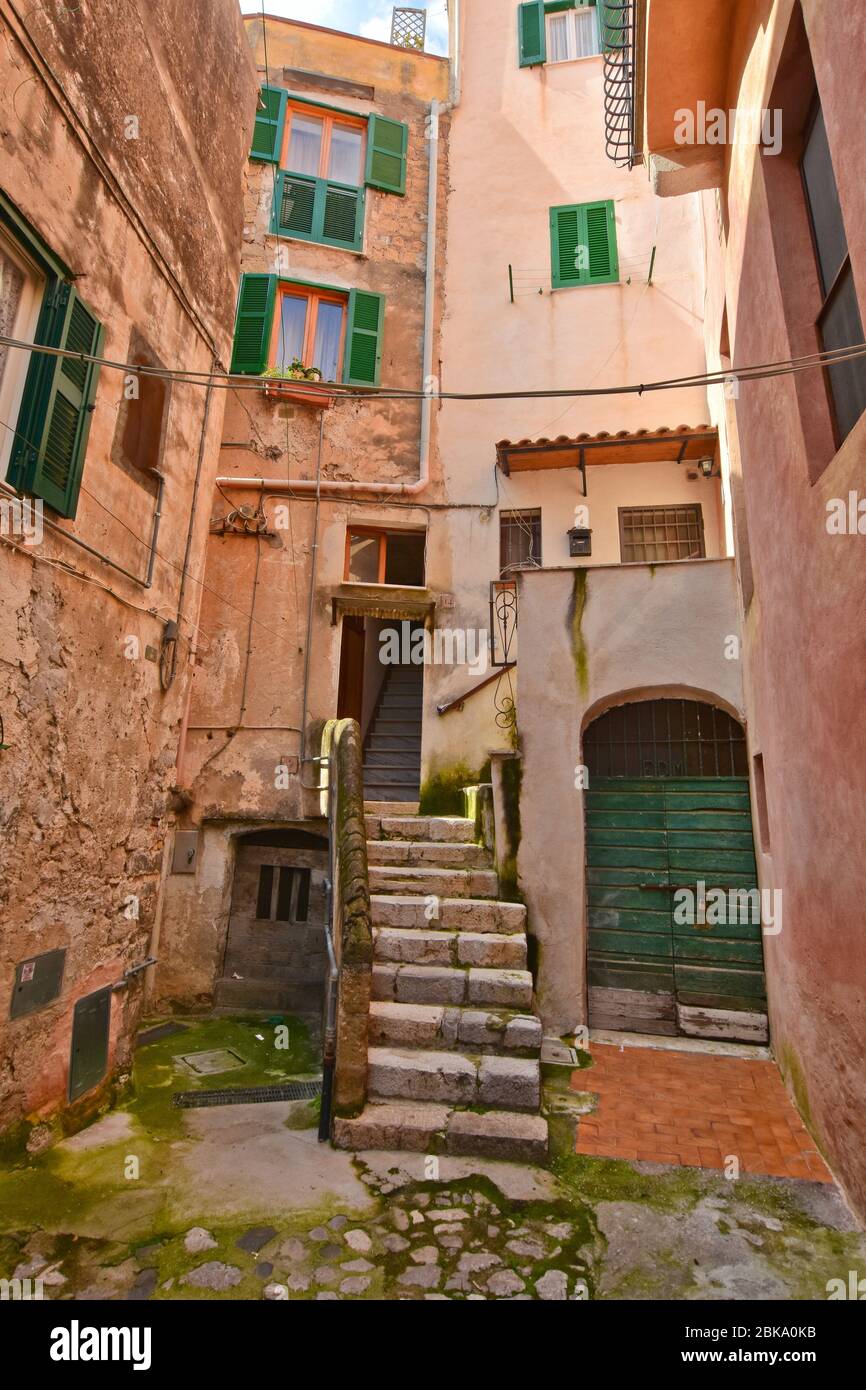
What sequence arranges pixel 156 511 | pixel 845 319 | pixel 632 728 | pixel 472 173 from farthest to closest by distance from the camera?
pixel 472 173, pixel 632 728, pixel 156 511, pixel 845 319

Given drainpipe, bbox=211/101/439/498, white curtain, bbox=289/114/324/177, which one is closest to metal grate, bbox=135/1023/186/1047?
drainpipe, bbox=211/101/439/498

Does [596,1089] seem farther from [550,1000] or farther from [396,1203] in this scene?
[396,1203]

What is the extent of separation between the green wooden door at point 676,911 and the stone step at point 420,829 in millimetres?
1231

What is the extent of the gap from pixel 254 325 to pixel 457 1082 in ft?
34.6

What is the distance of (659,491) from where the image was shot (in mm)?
9844

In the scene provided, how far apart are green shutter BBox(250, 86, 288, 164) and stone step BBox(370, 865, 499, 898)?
37.5ft

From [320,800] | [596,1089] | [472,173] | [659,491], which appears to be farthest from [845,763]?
[472,173]

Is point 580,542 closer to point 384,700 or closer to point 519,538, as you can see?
point 519,538

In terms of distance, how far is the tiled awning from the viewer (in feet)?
29.9

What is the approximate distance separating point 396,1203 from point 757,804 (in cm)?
421

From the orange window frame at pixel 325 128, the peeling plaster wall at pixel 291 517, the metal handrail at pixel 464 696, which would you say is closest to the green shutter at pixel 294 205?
the peeling plaster wall at pixel 291 517

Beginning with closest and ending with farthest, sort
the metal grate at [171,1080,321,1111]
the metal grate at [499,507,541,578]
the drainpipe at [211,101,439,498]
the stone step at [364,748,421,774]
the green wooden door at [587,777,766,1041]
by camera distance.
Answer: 1. the metal grate at [171,1080,321,1111]
2. the green wooden door at [587,777,766,1041]
3. the drainpipe at [211,101,439,498]
4. the metal grate at [499,507,541,578]
5. the stone step at [364,748,421,774]

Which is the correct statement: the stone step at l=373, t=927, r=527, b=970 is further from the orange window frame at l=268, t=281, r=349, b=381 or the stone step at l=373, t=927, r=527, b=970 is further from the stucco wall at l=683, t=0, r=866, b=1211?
the orange window frame at l=268, t=281, r=349, b=381

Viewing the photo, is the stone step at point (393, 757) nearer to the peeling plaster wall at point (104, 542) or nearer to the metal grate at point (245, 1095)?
the peeling plaster wall at point (104, 542)
